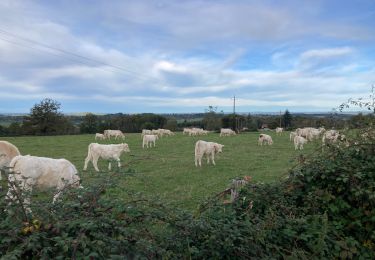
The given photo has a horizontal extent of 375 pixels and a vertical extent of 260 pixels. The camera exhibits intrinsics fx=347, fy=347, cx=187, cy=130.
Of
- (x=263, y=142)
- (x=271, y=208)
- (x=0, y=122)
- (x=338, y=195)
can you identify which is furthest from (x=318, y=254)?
(x=0, y=122)

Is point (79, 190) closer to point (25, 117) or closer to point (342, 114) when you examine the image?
point (342, 114)

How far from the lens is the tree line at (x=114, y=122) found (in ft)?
213

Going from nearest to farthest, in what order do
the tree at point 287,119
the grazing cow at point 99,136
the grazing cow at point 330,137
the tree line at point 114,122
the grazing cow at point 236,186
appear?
the grazing cow at point 236,186, the grazing cow at point 330,137, the grazing cow at point 99,136, the tree line at point 114,122, the tree at point 287,119

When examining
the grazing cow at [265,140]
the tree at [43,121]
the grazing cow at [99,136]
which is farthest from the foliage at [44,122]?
the grazing cow at [265,140]

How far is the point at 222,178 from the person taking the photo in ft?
49.9

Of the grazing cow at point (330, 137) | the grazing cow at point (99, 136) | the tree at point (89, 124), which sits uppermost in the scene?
the grazing cow at point (330, 137)

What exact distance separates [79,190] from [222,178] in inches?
467

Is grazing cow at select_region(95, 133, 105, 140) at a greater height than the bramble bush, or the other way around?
the bramble bush

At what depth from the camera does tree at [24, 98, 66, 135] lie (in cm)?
6494

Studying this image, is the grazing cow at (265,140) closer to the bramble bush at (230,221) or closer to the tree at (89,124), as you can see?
A: the bramble bush at (230,221)

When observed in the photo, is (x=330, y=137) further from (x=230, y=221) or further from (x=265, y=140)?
(x=265, y=140)

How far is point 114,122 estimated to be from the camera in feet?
246

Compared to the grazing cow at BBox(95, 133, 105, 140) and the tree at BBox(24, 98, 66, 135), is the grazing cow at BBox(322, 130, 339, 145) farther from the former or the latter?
the tree at BBox(24, 98, 66, 135)

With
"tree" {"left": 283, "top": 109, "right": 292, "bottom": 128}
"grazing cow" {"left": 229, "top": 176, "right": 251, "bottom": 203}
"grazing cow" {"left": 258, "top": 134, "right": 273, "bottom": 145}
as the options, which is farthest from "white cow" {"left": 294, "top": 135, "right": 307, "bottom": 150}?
"tree" {"left": 283, "top": 109, "right": 292, "bottom": 128}
